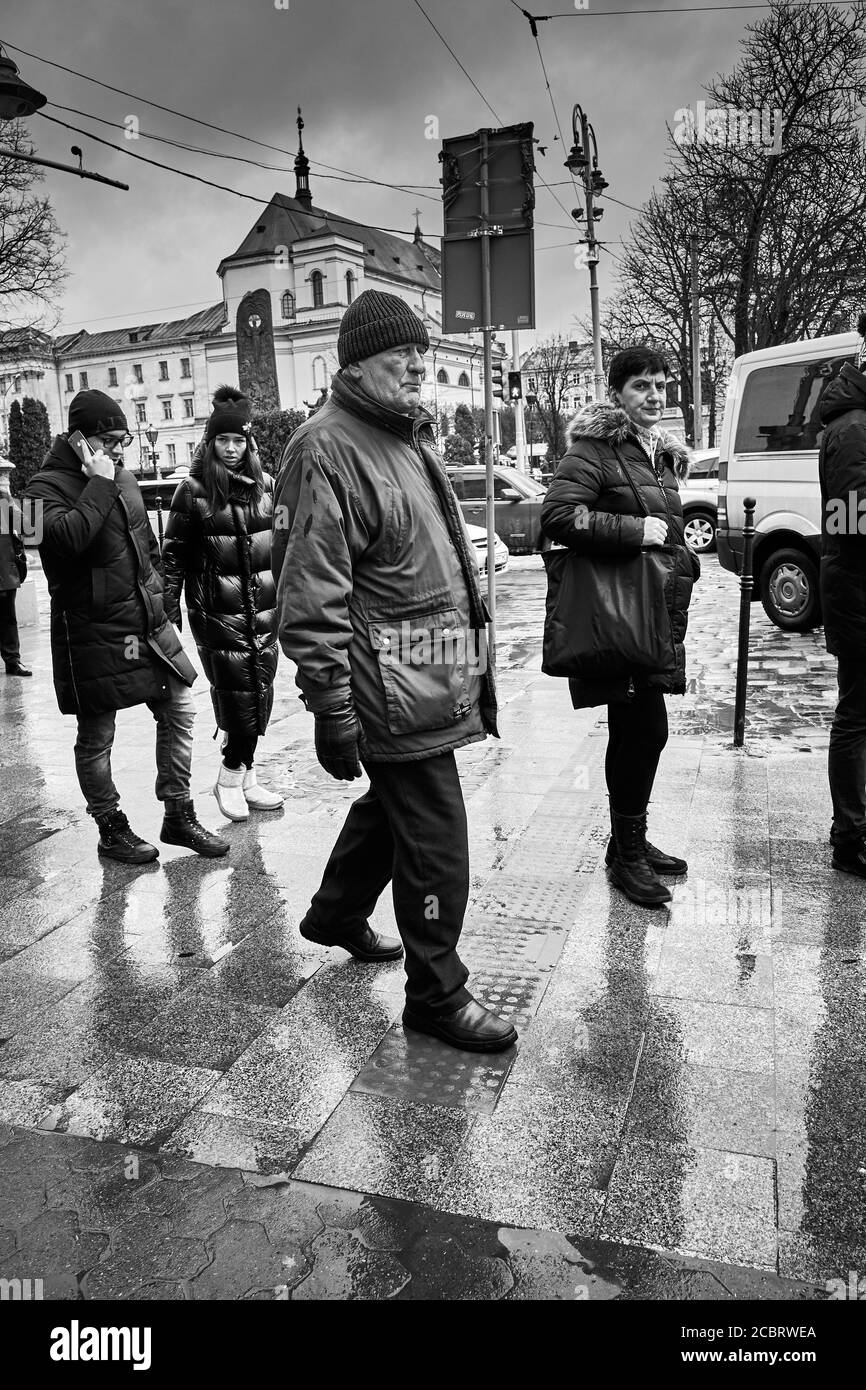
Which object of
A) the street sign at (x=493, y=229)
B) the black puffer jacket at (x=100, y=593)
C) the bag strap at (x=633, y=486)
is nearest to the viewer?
the bag strap at (x=633, y=486)

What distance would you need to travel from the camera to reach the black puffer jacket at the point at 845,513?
3996 millimetres

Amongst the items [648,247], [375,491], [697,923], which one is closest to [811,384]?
[697,923]

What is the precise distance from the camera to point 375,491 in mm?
2844

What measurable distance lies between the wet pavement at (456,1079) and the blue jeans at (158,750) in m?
0.30

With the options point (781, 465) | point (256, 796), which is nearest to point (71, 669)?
point (256, 796)

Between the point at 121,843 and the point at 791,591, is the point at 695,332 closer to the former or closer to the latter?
the point at 791,591

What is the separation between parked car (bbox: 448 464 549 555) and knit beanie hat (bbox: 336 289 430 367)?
57.3ft

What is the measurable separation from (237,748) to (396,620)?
8.24 feet

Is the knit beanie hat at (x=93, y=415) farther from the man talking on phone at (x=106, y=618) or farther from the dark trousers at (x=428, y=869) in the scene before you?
the dark trousers at (x=428, y=869)

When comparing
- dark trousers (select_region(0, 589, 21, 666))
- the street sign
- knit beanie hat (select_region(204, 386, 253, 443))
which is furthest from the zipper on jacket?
dark trousers (select_region(0, 589, 21, 666))

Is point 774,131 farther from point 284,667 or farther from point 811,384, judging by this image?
point 284,667

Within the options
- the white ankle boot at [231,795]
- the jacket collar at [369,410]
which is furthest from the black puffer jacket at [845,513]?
the white ankle boot at [231,795]

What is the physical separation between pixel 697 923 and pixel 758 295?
21669 mm

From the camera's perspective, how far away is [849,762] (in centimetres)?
427
